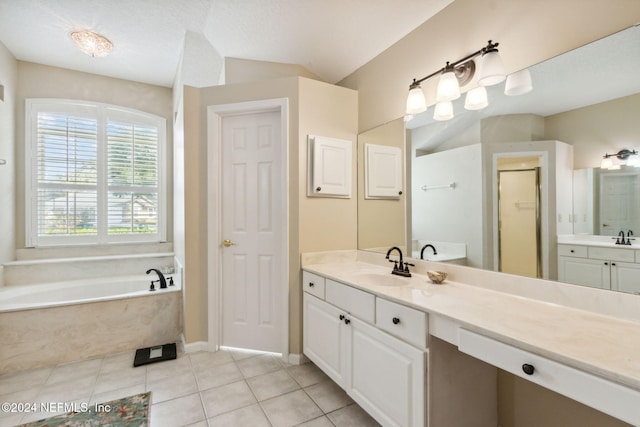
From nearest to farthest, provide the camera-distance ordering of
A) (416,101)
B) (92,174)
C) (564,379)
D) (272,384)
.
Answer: (564,379) → (416,101) → (272,384) → (92,174)

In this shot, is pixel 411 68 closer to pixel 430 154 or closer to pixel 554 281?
pixel 430 154

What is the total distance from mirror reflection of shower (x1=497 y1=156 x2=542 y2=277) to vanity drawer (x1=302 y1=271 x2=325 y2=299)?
1.13 meters

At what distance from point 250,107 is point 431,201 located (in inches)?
66.0

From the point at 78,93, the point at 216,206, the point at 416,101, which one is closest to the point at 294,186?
the point at 216,206

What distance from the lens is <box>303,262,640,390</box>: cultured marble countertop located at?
2.65 ft

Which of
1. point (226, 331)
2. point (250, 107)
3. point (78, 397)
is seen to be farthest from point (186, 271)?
point (250, 107)

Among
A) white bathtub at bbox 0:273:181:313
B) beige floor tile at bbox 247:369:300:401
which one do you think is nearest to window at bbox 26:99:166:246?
white bathtub at bbox 0:273:181:313

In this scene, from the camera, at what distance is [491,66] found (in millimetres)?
1511

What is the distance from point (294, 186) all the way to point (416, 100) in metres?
1.12

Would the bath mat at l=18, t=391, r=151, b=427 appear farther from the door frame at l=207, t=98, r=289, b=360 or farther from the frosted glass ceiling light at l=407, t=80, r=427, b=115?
the frosted glass ceiling light at l=407, t=80, r=427, b=115

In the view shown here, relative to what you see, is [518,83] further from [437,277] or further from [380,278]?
[380,278]

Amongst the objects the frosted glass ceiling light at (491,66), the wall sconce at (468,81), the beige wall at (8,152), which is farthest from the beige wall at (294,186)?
the beige wall at (8,152)

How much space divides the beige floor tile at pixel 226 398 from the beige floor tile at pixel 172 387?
0.14 metres

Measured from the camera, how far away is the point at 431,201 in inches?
77.6
